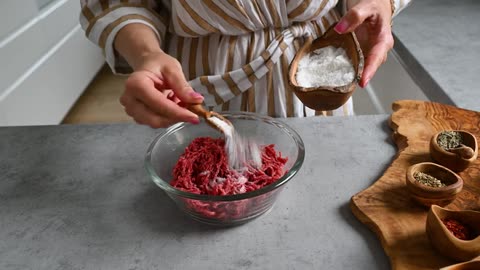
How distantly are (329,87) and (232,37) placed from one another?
0.97 feet

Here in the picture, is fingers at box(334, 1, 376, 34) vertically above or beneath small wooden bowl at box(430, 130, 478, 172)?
above

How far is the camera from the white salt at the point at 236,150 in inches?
27.8

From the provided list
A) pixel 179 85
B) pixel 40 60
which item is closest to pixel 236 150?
pixel 179 85

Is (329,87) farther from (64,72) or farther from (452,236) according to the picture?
(64,72)

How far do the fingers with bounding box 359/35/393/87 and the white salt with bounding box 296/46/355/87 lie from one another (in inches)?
0.8

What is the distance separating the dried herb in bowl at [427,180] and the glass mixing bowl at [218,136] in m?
0.17

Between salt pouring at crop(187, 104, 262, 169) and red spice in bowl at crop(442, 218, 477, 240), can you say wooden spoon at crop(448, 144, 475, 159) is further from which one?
salt pouring at crop(187, 104, 262, 169)

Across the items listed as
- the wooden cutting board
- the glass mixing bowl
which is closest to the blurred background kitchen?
the wooden cutting board

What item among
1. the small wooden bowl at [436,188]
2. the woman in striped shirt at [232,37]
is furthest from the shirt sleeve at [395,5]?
the small wooden bowl at [436,188]

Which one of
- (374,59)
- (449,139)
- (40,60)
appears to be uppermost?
(374,59)

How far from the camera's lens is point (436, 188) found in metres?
0.63

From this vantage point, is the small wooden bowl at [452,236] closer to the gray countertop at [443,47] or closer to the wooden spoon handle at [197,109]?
the wooden spoon handle at [197,109]

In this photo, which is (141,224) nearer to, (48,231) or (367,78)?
(48,231)

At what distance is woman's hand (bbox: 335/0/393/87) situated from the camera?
2.41 feet
